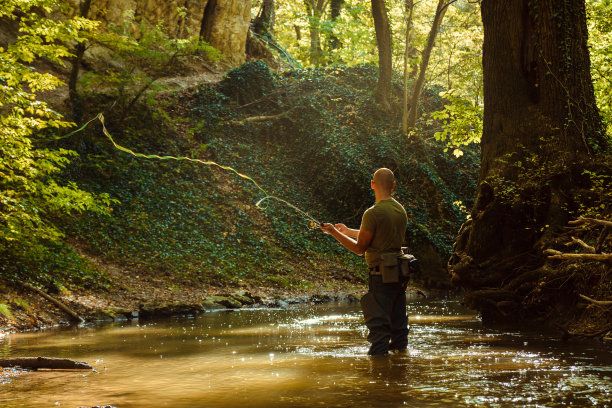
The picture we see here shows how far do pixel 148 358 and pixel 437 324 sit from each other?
17.1 feet

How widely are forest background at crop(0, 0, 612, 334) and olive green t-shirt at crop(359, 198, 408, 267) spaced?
2.75m

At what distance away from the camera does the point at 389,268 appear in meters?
6.76

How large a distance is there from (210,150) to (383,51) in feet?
29.6

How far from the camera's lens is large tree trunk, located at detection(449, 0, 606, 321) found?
29.3ft

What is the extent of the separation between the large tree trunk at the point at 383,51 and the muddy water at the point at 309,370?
17.6 m

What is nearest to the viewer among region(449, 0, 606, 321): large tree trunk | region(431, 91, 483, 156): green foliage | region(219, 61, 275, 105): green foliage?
region(449, 0, 606, 321): large tree trunk

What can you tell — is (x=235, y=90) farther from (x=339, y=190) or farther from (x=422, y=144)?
(x=422, y=144)

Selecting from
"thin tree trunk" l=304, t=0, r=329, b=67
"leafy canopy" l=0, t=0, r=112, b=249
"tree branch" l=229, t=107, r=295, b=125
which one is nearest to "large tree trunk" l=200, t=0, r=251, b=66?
"thin tree trunk" l=304, t=0, r=329, b=67

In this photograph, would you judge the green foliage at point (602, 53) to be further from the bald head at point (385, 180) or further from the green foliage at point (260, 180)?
the green foliage at point (260, 180)

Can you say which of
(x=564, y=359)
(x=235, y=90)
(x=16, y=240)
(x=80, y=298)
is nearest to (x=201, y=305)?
(x=80, y=298)

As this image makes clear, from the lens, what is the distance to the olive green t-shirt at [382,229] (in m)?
6.84

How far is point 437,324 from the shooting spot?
32.4 feet

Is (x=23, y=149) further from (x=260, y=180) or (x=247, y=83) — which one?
(x=247, y=83)

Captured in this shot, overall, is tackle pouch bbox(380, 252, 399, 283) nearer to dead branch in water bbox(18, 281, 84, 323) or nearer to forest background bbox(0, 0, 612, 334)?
forest background bbox(0, 0, 612, 334)
